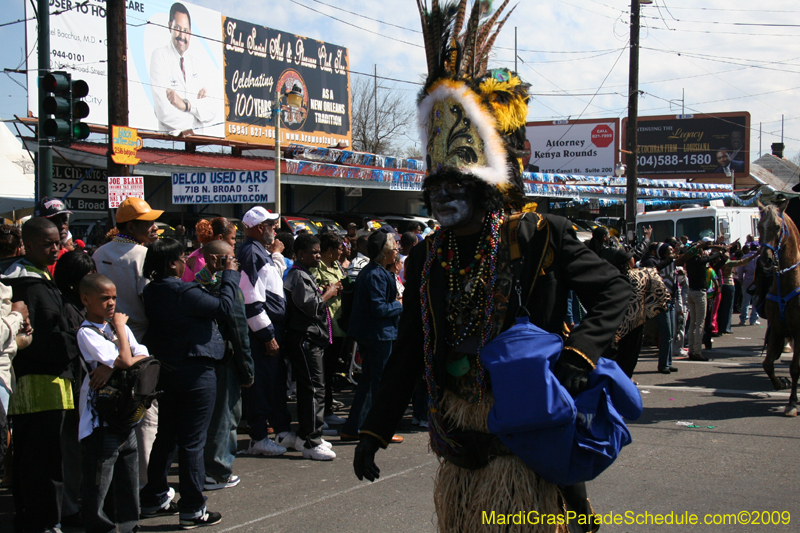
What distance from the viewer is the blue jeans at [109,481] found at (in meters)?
3.96

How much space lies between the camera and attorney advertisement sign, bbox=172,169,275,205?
11282 millimetres

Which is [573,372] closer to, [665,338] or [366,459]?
[366,459]

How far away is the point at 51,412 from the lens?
427 centimetres

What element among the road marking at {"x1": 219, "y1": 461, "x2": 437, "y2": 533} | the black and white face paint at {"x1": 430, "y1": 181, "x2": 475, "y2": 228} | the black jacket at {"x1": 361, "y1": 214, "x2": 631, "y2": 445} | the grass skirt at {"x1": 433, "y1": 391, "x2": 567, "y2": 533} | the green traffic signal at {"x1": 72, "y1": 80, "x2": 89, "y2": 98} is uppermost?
the green traffic signal at {"x1": 72, "y1": 80, "x2": 89, "y2": 98}

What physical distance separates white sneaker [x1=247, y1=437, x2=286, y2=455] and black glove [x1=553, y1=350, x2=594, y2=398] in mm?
4373

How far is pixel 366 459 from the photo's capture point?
8.91 feet

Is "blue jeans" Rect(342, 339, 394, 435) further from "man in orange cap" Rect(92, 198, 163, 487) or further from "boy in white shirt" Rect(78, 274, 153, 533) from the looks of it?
"boy in white shirt" Rect(78, 274, 153, 533)

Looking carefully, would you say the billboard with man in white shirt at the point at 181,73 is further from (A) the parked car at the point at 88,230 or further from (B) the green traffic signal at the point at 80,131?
(B) the green traffic signal at the point at 80,131

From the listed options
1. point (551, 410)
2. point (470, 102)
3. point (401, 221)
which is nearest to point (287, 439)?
point (470, 102)

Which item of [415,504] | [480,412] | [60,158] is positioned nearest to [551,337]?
[480,412]

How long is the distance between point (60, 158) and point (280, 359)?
1312 centimetres

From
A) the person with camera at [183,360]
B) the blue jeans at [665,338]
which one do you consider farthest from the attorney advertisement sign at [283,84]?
the person with camera at [183,360]

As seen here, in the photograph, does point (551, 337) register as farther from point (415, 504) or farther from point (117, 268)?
point (117, 268)

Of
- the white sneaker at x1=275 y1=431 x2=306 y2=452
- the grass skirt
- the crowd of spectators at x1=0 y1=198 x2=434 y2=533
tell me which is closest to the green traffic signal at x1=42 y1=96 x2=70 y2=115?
the crowd of spectators at x1=0 y1=198 x2=434 y2=533
